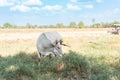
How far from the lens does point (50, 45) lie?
11305mm

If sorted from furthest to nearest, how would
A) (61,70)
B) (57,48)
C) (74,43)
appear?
(74,43) < (57,48) < (61,70)

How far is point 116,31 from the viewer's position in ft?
90.2

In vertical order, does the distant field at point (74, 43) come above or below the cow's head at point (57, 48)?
below

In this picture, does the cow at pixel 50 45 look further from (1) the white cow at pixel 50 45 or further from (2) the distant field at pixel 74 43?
(2) the distant field at pixel 74 43

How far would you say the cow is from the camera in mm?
11227

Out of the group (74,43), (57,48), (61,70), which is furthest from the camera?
(74,43)

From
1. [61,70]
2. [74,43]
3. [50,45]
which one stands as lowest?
[74,43]

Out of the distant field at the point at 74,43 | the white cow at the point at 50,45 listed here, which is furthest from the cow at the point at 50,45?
the distant field at the point at 74,43

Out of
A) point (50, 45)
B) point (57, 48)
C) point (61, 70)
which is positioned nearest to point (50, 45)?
point (50, 45)

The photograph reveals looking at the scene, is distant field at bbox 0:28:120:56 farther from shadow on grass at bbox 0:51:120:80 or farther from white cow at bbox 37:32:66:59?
shadow on grass at bbox 0:51:120:80

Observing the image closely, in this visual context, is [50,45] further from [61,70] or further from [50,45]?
[61,70]

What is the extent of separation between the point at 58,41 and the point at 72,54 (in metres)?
1.62

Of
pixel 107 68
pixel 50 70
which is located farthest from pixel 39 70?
pixel 107 68

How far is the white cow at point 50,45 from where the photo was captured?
11.2 m
